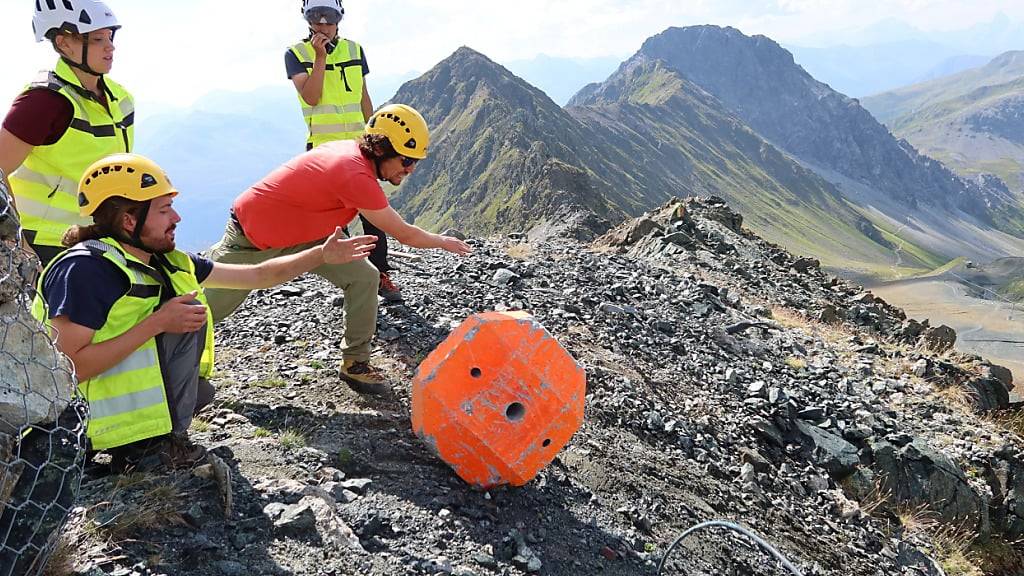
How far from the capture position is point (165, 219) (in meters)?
3.66

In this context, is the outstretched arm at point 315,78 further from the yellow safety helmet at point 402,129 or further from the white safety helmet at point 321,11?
the yellow safety helmet at point 402,129

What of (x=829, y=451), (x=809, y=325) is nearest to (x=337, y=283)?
(x=829, y=451)

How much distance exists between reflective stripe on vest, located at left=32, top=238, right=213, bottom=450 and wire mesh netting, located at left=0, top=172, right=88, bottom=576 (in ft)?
1.84

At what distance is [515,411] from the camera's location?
4840 millimetres

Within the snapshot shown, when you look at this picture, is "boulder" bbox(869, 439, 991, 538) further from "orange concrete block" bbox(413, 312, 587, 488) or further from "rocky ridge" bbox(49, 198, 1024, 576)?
"orange concrete block" bbox(413, 312, 587, 488)

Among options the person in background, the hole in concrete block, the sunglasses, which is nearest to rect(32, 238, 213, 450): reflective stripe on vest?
the hole in concrete block

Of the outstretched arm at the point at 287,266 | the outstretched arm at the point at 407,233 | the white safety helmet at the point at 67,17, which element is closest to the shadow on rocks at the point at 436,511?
the outstretched arm at the point at 287,266

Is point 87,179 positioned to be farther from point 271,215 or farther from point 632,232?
point 632,232

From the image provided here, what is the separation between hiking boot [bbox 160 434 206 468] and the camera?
3961 millimetres

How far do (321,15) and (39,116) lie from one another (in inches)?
134

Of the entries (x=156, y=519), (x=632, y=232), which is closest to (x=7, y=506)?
(x=156, y=519)

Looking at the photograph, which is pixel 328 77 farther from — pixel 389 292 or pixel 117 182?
pixel 117 182

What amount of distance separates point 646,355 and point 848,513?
10.2 ft

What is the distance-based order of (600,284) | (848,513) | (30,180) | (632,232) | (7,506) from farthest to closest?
(632,232), (600,284), (848,513), (30,180), (7,506)
